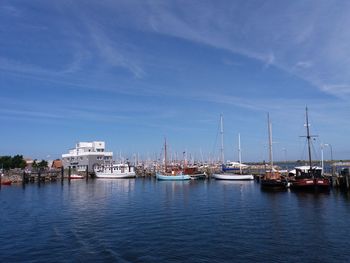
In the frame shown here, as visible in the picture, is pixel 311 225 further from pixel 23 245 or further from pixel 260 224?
pixel 23 245

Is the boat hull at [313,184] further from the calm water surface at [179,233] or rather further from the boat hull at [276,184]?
the calm water surface at [179,233]

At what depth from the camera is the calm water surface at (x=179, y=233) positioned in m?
24.0

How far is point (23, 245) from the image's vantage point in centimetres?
2761

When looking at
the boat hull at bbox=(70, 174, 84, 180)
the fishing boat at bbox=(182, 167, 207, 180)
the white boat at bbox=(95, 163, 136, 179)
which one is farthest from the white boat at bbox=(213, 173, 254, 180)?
the boat hull at bbox=(70, 174, 84, 180)

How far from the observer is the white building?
146125 mm

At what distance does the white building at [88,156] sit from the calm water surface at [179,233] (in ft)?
322

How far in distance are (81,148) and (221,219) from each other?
123 m

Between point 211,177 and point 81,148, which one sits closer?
point 211,177

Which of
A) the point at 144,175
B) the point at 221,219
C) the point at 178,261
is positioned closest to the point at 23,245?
the point at 178,261

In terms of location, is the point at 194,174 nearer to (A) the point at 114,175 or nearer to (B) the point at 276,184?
(A) the point at 114,175

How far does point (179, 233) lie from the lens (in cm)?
3100

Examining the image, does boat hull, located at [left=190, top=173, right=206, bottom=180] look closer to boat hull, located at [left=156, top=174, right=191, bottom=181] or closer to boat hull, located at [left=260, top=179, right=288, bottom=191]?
boat hull, located at [left=156, top=174, right=191, bottom=181]

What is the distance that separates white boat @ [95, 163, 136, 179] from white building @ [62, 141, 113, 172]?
1069 centimetres

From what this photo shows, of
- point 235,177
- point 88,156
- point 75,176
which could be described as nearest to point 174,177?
point 235,177
